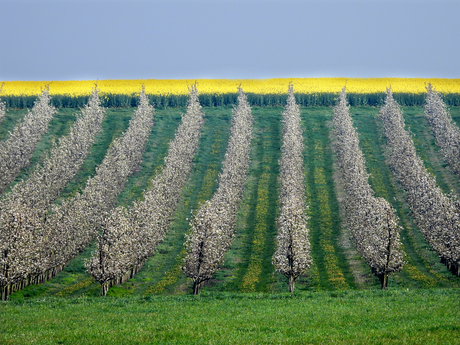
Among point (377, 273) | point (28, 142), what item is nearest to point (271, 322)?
point (377, 273)

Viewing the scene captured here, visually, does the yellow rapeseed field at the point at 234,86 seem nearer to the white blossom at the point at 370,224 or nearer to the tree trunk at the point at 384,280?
the white blossom at the point at 370,224

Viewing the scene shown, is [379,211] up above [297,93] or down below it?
below

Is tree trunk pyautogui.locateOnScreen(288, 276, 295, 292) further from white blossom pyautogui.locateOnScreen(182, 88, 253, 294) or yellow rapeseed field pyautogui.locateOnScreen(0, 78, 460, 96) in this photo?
yellow rapeseed field pyautogui.locateOnScreen(0, 78, 460, 96)

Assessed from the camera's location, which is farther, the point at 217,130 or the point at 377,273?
the point at 217,130

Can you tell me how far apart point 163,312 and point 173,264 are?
1122 inches

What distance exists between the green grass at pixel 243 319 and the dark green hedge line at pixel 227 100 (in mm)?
92429

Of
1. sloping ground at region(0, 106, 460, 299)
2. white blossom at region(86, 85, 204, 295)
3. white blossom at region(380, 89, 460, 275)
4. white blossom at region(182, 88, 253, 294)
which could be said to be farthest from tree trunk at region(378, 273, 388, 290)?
white blossom at region(86, 85, 204, 295)

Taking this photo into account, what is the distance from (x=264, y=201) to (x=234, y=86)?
71505mm

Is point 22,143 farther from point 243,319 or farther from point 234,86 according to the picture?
point 243,319

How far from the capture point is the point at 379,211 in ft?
185

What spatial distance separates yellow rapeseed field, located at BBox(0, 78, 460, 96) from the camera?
136 meters

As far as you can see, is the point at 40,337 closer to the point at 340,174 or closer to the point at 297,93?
the point at 340,174

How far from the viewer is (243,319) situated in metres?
31.4

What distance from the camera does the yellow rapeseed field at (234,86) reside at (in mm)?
136000
